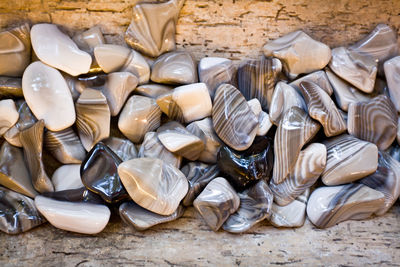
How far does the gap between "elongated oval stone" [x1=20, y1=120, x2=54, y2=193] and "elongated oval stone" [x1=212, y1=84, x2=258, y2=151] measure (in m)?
0.34

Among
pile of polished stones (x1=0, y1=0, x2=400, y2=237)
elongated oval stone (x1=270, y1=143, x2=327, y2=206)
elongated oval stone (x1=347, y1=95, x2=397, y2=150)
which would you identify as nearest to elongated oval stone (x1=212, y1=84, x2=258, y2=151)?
pile of polished stones (x1=0, y1=0, x2=400, y2=237)

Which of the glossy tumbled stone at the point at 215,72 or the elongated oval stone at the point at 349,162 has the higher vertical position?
the glossy tumbled stone at the point at 215,72

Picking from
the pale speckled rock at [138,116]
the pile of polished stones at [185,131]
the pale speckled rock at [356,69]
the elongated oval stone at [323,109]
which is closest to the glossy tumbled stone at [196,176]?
the pile of polished stones at [185,131]

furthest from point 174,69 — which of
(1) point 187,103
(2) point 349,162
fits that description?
(2) point 349,162

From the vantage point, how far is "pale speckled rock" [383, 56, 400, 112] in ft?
2.54

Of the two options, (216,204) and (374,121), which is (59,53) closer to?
(216,204)

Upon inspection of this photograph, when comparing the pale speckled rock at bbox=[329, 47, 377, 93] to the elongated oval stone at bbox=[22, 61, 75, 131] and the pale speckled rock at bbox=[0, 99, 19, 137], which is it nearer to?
the elongated oval stone at bbox=[22, 61, 75, 131]

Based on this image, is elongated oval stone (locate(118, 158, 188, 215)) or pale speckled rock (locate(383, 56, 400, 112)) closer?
elongated oval stone (locate(118, 158, 188, 215))

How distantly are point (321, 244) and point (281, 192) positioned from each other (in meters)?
0.12

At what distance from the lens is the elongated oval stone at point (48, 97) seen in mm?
726

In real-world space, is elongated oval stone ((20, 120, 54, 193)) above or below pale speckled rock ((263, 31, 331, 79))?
below

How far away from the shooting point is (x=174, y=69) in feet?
2.47

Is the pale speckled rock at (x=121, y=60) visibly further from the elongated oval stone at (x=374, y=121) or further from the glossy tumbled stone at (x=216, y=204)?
the elongated oval stone at (x=374, y=121)

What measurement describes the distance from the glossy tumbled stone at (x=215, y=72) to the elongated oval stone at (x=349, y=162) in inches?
10.1
